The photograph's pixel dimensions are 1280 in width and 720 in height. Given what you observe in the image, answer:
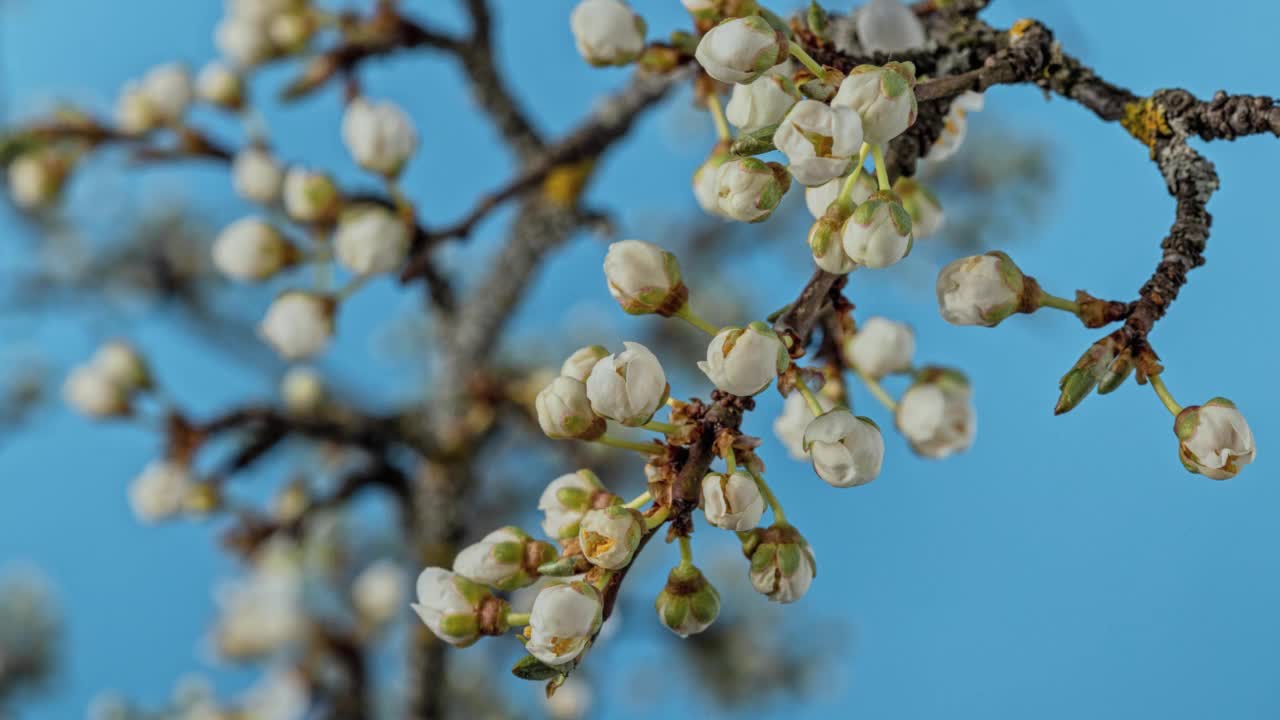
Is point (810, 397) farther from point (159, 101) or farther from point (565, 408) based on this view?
point (159, 101)

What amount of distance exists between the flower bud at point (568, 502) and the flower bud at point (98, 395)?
0.58 metres

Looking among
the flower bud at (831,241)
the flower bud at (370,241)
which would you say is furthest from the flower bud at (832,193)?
the flower bud at (370,241)

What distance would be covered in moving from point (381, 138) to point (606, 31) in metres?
0.22

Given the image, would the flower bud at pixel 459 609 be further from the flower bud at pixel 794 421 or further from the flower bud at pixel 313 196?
the flower bud at pixel 313 196

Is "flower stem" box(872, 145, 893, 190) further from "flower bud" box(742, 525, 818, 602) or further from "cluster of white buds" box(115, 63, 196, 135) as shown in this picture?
"cluster of white buds" box(115, 63, 196, 135)

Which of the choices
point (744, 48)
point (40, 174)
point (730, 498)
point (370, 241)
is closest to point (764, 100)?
point (744, 48)

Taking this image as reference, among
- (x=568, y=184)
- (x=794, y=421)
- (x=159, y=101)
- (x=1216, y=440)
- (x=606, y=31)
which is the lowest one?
(x=1216, y=440)

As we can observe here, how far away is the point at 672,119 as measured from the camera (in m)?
1.54

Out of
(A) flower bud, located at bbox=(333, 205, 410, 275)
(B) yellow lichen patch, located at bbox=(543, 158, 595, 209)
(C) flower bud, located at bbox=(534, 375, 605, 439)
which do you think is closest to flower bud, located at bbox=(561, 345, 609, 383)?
(C) flower bud, located at bbox=(534, 375, 605, 439)

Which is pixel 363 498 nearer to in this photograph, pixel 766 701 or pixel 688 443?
pixel 688 443

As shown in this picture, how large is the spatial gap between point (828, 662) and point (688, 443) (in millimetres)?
1459

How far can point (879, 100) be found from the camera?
0.31 metres

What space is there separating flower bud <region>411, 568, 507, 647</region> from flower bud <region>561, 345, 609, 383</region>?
0.25ft

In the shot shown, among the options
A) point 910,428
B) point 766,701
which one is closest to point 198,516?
point 910,428
